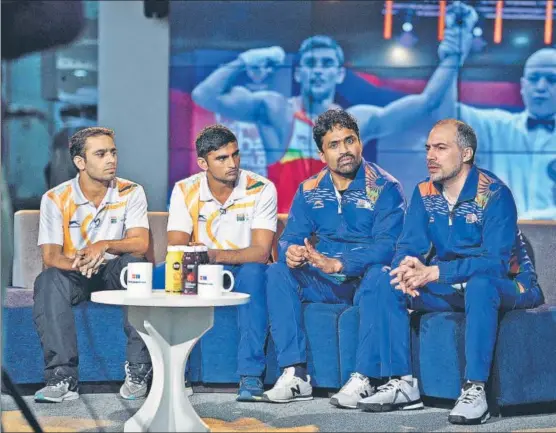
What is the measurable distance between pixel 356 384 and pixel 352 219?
737mm

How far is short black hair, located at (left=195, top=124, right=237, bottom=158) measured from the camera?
4707mm

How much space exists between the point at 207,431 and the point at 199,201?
1.44m

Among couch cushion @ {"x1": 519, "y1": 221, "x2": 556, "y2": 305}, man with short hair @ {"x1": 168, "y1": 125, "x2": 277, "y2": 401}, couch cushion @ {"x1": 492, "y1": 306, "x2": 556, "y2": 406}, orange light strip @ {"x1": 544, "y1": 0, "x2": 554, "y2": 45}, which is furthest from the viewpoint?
orange light strip @ {"x1": 544, "y1": 0, "x2": 554, "y2": 45}

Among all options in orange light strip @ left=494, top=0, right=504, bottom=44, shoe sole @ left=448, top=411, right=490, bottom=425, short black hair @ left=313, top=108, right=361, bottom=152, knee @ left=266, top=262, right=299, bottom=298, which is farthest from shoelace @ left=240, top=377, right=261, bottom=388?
orange light strip @ left=494, top=0, right=504, bottom=44

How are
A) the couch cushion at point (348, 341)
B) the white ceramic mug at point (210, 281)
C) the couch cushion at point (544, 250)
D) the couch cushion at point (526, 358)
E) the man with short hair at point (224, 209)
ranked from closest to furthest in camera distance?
1. the white ceramic mug at point (210, 281)
2. the couch cushion at point (526, 358)
3. the couch cushion at point (348, 341)
4. the couch cushion at point (544, 250)
5. the man with short hair at point (224, 209)

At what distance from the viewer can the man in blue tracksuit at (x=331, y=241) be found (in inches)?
170

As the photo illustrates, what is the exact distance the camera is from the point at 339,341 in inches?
172

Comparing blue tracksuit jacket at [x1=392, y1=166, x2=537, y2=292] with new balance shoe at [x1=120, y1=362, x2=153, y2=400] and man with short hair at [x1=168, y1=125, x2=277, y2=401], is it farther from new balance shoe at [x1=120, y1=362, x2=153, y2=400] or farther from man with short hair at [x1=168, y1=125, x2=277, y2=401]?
new balance shoe at [x1=120, y1=362, x2=153, y2=400]

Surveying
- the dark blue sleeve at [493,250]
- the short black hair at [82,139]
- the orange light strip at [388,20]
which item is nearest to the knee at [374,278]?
the dark blue sleeve at [493,250]

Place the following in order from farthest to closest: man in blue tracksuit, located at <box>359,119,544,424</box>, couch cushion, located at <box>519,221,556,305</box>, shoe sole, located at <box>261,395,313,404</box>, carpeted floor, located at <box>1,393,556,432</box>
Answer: couch cushion, located at <box>519,221,556,305</box>
shoe sole, located at <box>261,395,313,404</box>
man in blue tracksuit, located at <box>359,119,544,424</box>
carpeted floor, located at <box>1,393,556,432</box>

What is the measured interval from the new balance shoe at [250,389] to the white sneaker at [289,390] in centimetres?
4

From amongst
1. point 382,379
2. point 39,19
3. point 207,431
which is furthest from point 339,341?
point 39,19

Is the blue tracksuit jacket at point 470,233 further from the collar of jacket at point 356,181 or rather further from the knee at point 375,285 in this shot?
the collar of jacket at point 356,181

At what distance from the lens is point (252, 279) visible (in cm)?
441
